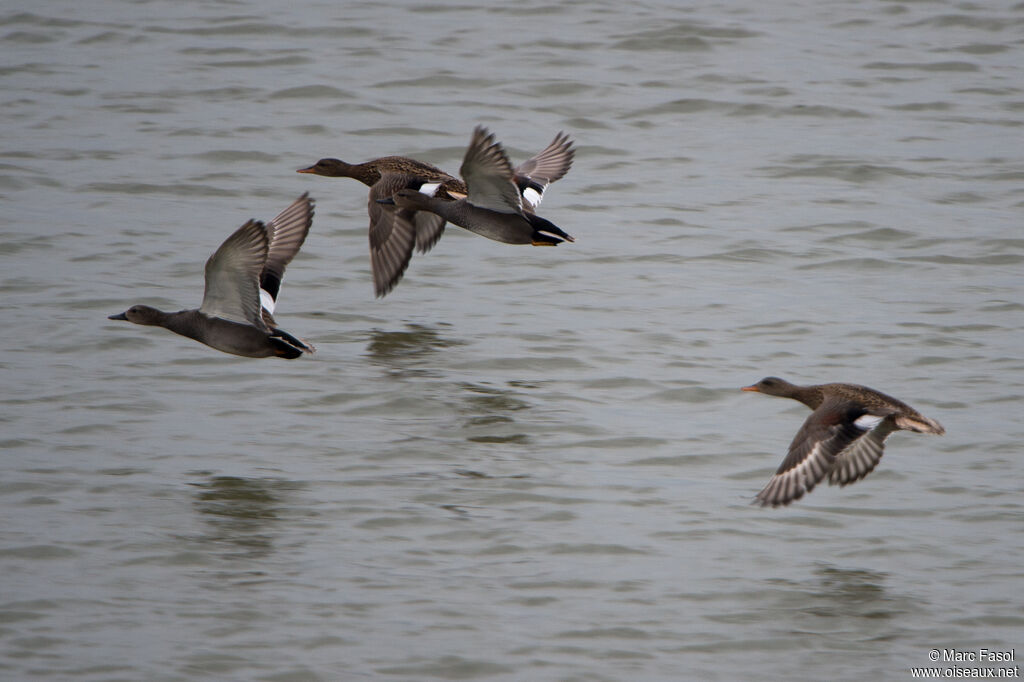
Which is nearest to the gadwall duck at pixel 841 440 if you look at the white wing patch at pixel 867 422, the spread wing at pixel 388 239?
the white wing patch at pixel 867 422

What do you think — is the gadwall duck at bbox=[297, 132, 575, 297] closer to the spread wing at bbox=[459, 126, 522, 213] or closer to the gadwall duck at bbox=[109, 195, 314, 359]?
the spread wing at bbox=[459, 126, 522, 213]

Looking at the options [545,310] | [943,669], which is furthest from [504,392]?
[943,669]

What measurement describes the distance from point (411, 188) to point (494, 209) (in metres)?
1.27

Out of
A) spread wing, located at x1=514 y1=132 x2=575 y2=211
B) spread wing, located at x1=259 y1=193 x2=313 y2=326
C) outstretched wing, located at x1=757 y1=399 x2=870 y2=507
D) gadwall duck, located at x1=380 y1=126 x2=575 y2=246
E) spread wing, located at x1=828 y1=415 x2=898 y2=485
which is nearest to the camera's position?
outstretched wing, located at x1=757 y1=399 x2=870 y2=507

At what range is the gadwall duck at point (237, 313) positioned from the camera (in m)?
8.30

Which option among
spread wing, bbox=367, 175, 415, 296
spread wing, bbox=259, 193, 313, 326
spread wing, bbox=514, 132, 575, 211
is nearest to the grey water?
spread wing, bbox=367, 175, 415, 296

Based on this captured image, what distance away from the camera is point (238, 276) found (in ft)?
27.9

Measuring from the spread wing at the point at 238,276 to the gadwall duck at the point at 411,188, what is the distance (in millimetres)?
2297

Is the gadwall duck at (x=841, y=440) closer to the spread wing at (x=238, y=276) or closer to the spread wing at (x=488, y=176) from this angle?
the spread wing at (x=488, y=176)

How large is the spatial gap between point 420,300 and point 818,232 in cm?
356

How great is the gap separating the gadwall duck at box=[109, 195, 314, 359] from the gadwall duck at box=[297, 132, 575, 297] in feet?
6.66

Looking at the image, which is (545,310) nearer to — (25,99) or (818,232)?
(818,232)

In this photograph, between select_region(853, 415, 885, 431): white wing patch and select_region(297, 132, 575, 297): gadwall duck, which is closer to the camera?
select_region(853, 415, 885, 431): white wing patch

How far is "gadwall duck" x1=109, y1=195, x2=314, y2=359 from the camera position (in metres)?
8.30
